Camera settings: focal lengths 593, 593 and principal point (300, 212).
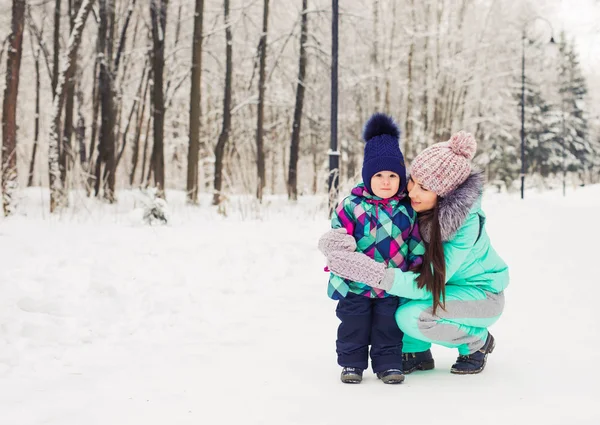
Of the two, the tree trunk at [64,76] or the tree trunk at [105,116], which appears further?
the tree trunk at [105,116]

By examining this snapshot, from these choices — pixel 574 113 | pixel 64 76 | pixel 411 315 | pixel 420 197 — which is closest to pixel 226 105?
pixel 64 76

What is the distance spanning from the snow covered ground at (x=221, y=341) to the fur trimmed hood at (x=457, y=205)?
2.65 feet

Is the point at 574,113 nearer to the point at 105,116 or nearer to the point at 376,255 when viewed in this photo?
the point at 105,116

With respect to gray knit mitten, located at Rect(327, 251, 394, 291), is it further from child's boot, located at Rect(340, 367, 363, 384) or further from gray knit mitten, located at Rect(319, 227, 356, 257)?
child's boot, located at Rect(340, 367, 363, 384)

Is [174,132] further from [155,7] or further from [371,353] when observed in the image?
[371,353]

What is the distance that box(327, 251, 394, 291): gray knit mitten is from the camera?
9.78 ft

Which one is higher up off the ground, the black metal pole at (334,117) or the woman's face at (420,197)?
the black metal pole at (334,117)

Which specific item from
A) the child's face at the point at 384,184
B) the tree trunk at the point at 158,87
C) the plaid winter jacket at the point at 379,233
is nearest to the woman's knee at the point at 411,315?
the plaid winter jacket at the point at 379,233

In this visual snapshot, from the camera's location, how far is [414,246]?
321 centimetres

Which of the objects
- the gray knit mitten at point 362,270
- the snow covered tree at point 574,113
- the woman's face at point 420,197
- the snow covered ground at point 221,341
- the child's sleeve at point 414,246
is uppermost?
the snow covered tree at point 574,113

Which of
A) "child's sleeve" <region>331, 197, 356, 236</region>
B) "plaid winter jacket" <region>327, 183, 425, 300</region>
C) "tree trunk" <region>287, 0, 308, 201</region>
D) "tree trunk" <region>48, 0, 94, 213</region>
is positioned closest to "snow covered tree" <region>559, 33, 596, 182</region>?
"tree trunk" <region>287, 0, 308, 201</region>

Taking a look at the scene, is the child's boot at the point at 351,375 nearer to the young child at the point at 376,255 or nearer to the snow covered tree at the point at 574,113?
the young child at the point at 376,255

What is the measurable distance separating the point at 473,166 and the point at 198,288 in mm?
2963

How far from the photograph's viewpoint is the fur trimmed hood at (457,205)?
10.0ft
